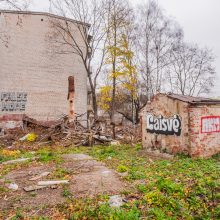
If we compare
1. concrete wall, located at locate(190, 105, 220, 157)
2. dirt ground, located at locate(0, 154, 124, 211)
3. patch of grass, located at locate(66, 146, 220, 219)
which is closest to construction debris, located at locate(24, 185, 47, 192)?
dirt ground, located at locate(0, 154, 124, 211)

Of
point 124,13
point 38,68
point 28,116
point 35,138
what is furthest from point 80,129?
point 124,13

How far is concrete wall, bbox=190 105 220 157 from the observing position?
11.0m

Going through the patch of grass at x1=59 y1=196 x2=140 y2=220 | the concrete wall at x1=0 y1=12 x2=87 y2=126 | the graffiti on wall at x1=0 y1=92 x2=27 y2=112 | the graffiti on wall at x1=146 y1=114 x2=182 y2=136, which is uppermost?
the concrete wall at x1=0 y1=12 x2=87 y2=126

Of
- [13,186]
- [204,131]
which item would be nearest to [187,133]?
[204,131]

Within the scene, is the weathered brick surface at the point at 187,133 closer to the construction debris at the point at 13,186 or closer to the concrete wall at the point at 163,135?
the concrete wall at the point at 163,135

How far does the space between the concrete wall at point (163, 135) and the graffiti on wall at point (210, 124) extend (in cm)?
89

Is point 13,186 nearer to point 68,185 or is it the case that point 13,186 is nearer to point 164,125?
point 68,185

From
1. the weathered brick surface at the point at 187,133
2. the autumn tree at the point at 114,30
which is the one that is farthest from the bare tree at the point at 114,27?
the weathered brick surface at the point at 187,133

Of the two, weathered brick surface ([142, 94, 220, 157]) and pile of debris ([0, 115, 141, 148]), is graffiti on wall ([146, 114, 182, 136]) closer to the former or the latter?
weathered brick surface ([142, 94, 220, 157])

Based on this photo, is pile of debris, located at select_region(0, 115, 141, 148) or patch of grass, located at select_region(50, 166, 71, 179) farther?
pile of debris, located at select_region(0, 115, 141, 148)

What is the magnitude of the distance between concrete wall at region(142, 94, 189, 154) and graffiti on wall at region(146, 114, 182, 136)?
149 mm

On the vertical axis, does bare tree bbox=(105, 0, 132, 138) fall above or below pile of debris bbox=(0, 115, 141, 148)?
above

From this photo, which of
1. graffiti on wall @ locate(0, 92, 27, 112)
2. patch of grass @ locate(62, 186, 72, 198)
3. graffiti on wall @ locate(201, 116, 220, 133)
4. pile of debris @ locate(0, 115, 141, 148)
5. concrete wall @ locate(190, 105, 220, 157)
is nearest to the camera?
patch of grass @ locate(62, 186, 72, 198)

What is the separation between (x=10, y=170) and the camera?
9.59 meters
